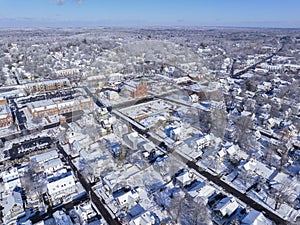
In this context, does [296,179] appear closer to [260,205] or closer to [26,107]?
[260,205]

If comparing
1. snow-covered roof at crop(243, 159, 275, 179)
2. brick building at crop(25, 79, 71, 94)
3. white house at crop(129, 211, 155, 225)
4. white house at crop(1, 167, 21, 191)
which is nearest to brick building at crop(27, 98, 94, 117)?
brick building at crop(25, 79, 71, 94)

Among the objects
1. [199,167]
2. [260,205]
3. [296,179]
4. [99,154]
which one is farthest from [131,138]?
[296,179]

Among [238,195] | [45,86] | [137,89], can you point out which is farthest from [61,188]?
[45,86]

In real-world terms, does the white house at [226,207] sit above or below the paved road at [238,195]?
above

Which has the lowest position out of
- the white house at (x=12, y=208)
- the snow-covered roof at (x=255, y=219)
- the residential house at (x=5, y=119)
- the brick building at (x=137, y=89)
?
the white house at (x=12, y=208)

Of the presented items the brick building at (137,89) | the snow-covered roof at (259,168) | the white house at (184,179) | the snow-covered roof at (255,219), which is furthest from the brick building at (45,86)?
the snow-covered roof at (255,219)

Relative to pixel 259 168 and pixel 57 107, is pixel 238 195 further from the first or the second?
pixel 57 107

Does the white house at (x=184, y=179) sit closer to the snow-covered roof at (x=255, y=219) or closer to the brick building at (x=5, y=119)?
the snow-covered roof at (x=255, y=219)

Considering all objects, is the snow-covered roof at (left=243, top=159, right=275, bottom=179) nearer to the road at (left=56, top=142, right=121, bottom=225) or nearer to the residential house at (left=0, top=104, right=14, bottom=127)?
the road at (left=56, top=142, right=121, bottom=225)
